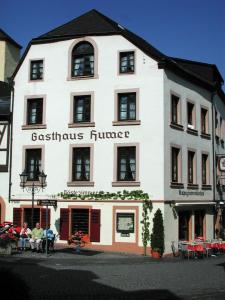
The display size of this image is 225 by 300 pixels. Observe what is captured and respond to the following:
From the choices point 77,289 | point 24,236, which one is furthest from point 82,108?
point 77,289

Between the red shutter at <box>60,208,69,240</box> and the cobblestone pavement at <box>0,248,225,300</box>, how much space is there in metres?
1.88

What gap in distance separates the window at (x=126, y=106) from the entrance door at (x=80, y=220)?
16.9ft

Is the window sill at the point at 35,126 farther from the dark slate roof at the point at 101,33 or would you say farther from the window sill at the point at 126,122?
the window sill at the point at 126,122

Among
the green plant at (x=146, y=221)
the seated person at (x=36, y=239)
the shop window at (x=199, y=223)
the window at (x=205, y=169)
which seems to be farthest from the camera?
the window at (x=205, y=169)

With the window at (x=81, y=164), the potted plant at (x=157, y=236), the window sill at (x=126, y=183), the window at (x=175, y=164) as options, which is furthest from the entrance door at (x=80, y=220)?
the window at (x=175, y=164)

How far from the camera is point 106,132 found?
77.9 feet

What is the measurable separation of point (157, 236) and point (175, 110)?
6.94 m

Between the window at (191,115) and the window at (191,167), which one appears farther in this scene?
the window at (191,115)

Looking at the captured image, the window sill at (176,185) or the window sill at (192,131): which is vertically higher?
the window sill at (192,131)

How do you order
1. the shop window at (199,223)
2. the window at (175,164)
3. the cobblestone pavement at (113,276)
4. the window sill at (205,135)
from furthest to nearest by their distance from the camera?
the window sill at (205,135), the shop window at (199,223), the window at (175,164), the cobblestone pavement at (113,276)

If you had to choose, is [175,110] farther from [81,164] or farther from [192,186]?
[81,164]

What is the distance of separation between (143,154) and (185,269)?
7130mm

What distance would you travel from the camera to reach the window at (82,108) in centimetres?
2447

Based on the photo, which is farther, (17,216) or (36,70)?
(36,70)
